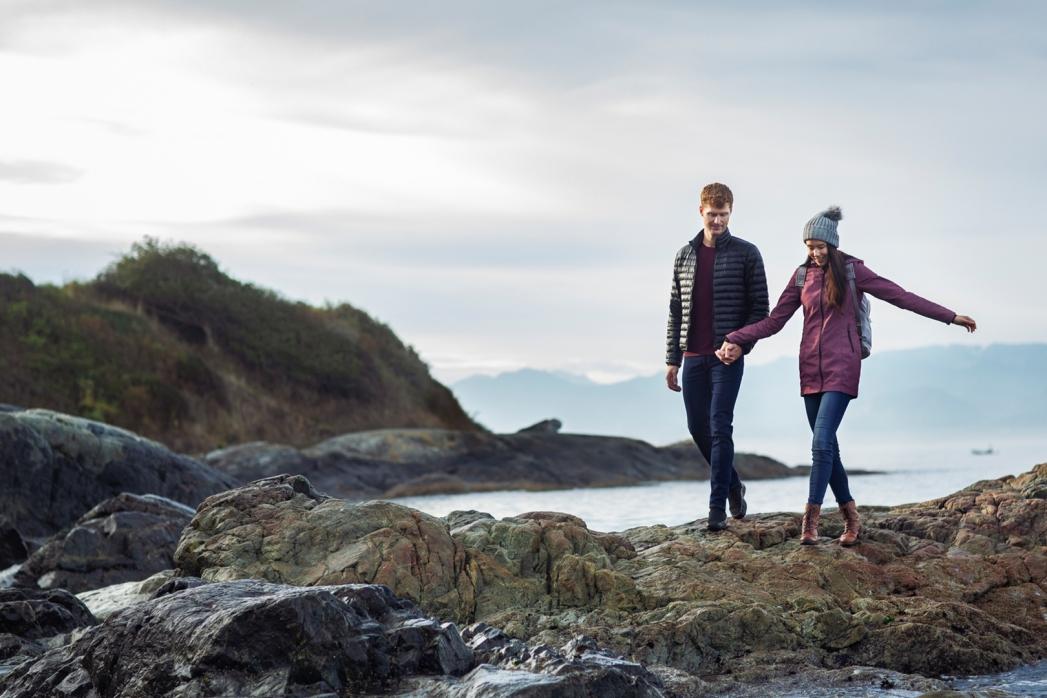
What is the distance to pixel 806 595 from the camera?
27.0 feet

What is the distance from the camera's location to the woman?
875 cm

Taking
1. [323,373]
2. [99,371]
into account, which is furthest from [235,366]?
[99,371]

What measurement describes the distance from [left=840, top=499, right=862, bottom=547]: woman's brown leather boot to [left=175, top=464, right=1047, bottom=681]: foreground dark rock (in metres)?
0.09

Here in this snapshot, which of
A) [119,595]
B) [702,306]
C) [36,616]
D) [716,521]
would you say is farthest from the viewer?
[119,595]

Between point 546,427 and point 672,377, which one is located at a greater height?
point 546,427

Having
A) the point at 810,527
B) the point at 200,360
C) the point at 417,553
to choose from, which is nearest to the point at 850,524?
the point at 810,527

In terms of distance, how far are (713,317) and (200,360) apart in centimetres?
3072

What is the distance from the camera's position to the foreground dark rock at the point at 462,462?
31.0 metres

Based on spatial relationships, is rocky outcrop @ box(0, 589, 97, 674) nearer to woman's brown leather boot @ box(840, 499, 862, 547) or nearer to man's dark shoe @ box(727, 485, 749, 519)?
man's dark shoe @ box(727, 485, 749, 519)

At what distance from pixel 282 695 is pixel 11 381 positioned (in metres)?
30.0

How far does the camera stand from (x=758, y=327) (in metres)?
8.96

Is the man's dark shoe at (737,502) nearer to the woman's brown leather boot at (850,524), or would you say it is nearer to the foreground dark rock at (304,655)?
the woman's brown leather boot at (850,524)

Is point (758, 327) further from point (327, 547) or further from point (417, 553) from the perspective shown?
point (327, 547)

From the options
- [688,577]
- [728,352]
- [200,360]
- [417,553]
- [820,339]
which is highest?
[200,360]
